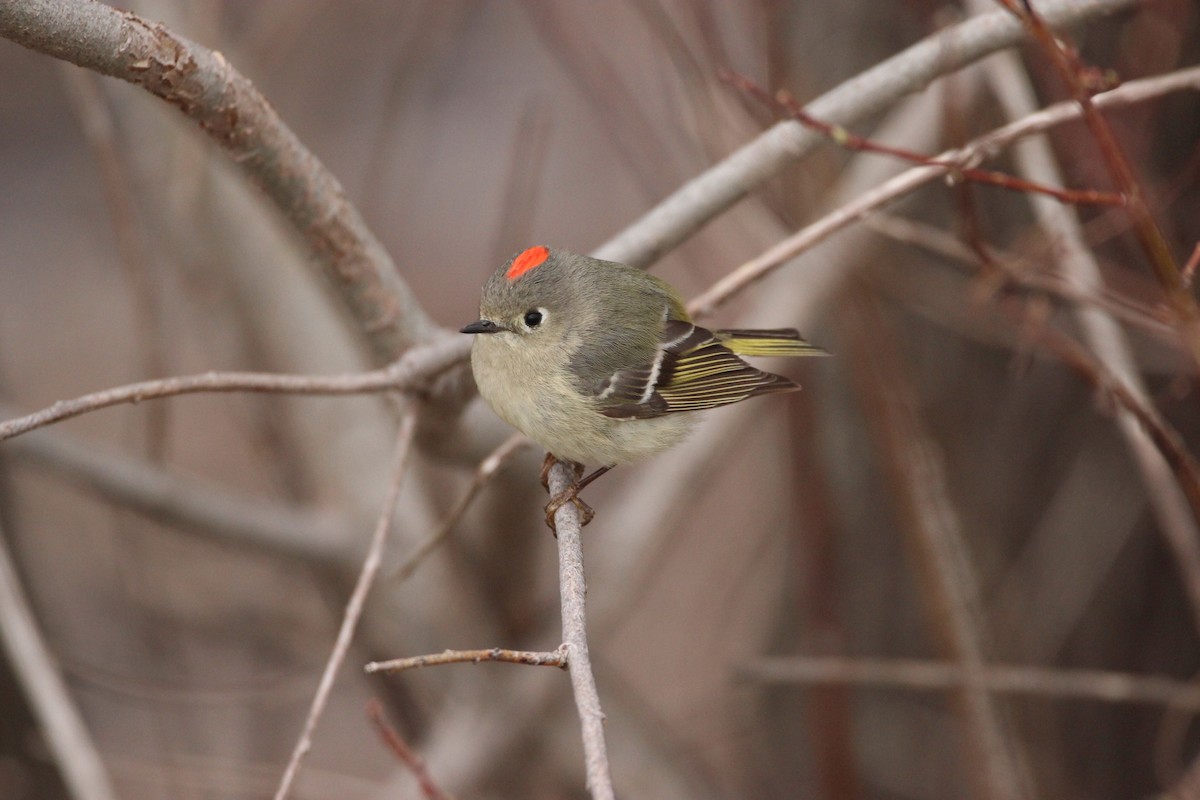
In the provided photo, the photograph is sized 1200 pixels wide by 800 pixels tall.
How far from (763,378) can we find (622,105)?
1.75m

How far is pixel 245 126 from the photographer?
66.4 inches

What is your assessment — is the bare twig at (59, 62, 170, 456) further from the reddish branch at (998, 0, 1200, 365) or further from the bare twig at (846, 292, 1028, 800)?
the reddish branch at (998, 0, 1200, 365)

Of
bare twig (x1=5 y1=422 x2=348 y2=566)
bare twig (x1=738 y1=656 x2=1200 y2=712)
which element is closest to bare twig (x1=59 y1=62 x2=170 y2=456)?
bare twig (x1=5 y1=422 x2=348 y2=566)

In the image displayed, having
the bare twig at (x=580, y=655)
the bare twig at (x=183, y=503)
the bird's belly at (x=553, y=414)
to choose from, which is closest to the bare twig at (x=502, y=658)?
the bare twig at (x=580, y=655)

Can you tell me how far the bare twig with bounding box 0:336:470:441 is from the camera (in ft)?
4.67

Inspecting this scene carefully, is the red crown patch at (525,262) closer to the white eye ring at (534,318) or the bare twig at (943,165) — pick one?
the white eye ring at (534,318)

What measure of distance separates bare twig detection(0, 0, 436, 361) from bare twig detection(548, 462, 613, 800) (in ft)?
1.69

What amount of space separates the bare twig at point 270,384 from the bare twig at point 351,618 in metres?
0.08

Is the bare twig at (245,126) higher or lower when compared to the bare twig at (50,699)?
higher

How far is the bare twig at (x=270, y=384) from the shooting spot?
142cm

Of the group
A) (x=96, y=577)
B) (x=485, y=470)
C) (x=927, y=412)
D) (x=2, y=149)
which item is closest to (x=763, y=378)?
(x=485, y=470)

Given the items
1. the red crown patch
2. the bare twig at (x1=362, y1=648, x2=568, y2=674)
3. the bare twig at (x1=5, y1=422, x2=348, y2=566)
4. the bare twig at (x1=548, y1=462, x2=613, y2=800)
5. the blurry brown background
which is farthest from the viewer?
the blurry brown background

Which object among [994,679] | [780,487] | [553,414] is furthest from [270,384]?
[780,487]

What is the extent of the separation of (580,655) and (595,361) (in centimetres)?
112
